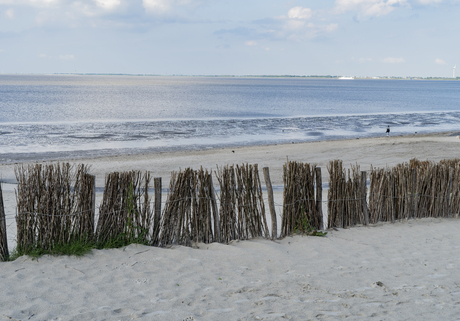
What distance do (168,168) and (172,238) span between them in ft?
25.9

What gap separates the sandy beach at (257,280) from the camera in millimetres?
3459

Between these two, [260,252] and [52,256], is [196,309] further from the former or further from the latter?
[52,256]

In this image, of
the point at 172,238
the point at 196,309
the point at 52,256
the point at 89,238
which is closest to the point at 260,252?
the point at 172,238

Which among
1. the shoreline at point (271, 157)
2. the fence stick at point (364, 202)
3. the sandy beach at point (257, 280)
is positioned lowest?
the shoreline at point (271, 157)

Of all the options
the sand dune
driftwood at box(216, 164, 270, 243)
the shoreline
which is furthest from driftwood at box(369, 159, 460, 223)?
the shoreline

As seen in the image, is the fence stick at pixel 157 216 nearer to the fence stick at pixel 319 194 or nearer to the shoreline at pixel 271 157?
the fence stick at pixel 319 194

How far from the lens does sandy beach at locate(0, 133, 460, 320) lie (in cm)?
346

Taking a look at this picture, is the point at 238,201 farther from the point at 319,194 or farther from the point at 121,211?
the point at 121,211

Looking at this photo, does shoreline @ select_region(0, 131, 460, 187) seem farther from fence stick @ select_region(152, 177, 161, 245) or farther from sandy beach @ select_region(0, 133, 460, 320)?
fence stick @ select_region(152, 177, 161, 245)

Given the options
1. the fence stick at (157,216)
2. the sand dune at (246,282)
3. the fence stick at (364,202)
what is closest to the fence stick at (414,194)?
the fence stick at (364,202)

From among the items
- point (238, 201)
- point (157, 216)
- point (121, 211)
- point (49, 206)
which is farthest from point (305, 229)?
point (49, 206)

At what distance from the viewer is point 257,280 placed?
13.7 ft

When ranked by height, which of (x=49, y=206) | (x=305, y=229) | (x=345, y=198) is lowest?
(x=305, y=229)

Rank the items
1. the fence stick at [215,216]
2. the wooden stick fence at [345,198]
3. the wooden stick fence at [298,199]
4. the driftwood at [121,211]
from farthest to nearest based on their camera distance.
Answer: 1. the wooden stick fence at [345,198]
2. the wooden stick fence at [298,199]
3. the fence stick at [215,216]
4. the driftwood at [121,211]
